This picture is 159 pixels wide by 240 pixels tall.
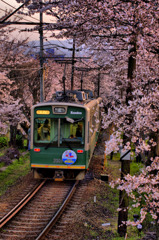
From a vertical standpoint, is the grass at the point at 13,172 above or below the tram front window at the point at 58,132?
below

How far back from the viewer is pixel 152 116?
605 cm

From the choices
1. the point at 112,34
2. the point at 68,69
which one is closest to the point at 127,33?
the point at 112,34

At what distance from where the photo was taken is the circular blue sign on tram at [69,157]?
10484 millimetres

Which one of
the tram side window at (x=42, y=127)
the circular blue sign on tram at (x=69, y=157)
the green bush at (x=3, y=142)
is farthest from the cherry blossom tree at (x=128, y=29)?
the green bush at (x=3, y=142)

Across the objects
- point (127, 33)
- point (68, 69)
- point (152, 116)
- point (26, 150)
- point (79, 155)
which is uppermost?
point (68, 69)

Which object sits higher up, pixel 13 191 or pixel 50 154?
pixel 50 154

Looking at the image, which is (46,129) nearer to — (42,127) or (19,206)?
(42,127)

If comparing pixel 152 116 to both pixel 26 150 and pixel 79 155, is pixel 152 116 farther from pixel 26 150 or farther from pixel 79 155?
pixel 26 150

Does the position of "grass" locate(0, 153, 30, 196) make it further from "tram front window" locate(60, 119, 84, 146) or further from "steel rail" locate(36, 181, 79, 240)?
"tram front window" locate(60, 119, 84, 146)

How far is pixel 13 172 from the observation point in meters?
14.4

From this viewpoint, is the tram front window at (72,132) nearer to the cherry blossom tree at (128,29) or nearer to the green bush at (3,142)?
the cherry blossom tree at (128,29)

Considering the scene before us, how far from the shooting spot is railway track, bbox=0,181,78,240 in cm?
757

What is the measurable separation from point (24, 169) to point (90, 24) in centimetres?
990

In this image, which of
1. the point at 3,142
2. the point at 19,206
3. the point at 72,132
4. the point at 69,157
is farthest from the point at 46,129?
the point at 3,142
